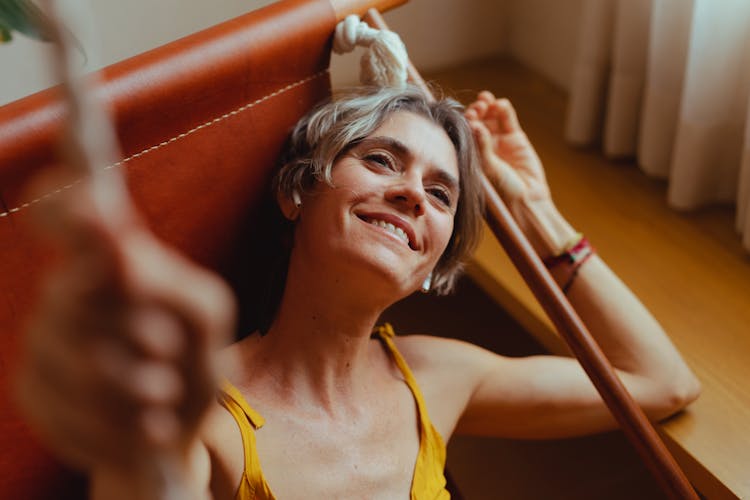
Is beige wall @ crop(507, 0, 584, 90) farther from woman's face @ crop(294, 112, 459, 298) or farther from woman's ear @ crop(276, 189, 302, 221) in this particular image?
woman's ear @ crop(276, 189, 302, 221)

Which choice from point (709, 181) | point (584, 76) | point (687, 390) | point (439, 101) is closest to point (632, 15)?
point (584, 76)

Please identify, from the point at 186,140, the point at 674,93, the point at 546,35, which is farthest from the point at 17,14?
the point at 546,35

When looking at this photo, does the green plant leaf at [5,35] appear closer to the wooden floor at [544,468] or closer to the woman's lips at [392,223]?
the woman's lips at [392,223]

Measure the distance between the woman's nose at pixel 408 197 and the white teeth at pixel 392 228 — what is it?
0.04m

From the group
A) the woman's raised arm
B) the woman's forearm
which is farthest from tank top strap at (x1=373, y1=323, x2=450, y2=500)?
the woman's forearm

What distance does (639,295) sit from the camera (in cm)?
Answer: 169

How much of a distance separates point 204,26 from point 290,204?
854 millimetres

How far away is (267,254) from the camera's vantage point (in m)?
1.39

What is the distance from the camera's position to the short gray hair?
127 centimetres

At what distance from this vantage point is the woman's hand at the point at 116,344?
28 centimetres

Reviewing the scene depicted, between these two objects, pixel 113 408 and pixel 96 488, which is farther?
pixel 96 488

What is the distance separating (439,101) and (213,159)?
0.35 meters

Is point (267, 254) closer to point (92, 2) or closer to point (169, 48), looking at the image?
point (169, 48)

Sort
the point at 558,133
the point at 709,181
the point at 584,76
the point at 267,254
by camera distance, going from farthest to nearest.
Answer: the point at 558,133 → the point at 584,76 → the point at 709,181 → the point at 267,254
